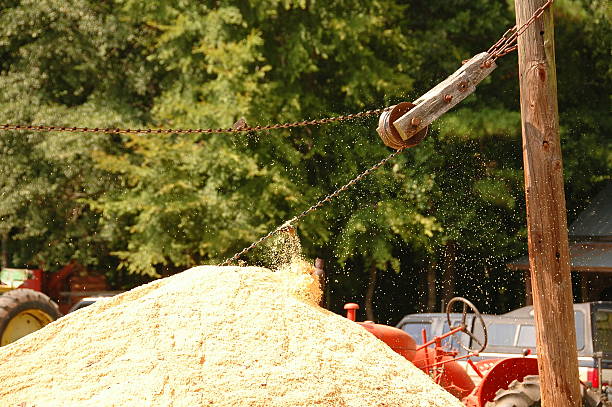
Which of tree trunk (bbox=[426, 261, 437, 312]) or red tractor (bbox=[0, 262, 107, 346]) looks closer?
red tractor (bbox=[0, 262, 107, 346])

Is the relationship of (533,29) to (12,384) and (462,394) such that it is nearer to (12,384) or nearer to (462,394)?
(462,394)

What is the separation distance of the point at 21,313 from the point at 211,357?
24.7ft

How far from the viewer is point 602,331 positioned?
1051 centimetres

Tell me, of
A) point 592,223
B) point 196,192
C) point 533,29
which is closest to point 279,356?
point 533,29

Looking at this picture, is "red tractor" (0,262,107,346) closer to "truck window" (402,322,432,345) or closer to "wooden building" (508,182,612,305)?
"truck window" (402,322,432,345)

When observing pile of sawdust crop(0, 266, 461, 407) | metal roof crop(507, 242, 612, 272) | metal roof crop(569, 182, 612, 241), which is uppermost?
metal roof crop(569, 182, 612, 241)

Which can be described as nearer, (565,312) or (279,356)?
(279,356)

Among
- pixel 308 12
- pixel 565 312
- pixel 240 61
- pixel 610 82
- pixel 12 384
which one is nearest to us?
pixel 12 384

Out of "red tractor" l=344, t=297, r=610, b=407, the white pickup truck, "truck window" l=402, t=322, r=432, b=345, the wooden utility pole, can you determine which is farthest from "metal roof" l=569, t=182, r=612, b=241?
the wooden utility pole

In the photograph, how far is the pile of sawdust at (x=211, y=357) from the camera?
230 inches

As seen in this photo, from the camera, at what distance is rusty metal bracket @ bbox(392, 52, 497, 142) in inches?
284

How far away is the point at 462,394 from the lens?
9.27 m

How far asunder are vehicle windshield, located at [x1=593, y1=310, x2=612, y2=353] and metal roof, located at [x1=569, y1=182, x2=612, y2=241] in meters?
7.45

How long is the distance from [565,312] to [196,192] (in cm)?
1228
